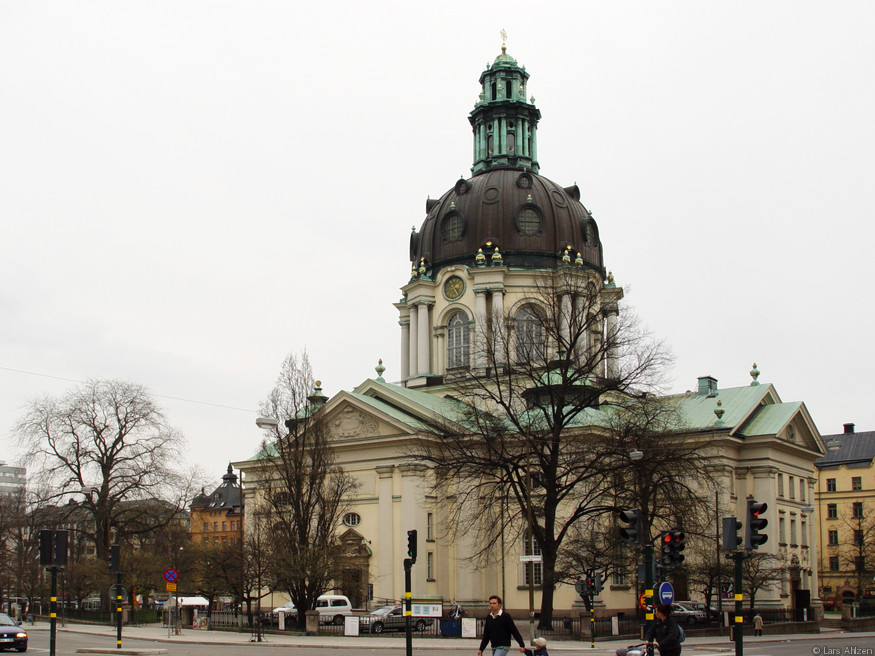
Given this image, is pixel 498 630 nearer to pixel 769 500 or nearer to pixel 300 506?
pixel 300 506

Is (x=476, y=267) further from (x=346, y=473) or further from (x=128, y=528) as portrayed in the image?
(x=128, y=528)

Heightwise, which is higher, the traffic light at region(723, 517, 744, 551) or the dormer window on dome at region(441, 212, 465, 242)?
the dormer window on dome at region(441, 212, 465, 242)

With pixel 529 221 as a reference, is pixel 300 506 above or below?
below

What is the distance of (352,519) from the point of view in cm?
6544

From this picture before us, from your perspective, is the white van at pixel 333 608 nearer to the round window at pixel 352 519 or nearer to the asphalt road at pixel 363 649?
the round window at pixel 352 519

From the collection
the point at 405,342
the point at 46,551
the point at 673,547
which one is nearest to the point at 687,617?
the point at 673,547

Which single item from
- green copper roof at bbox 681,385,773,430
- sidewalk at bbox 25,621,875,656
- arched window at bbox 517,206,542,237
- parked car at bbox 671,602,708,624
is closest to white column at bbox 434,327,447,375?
arched window at bbox 517,206,542,237

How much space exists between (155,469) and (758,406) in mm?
36931

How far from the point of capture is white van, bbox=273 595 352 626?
53.9 m

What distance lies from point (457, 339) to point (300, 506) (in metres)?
25.2

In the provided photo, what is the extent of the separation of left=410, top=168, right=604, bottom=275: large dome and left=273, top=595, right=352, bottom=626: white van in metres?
25.7

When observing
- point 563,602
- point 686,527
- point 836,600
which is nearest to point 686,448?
point 686,527

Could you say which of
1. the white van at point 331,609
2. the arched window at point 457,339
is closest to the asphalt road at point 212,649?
the white van at point 331,609

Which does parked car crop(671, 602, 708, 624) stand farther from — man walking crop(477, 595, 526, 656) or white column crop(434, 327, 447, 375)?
man walking crop(477, 595, 526, 656)
